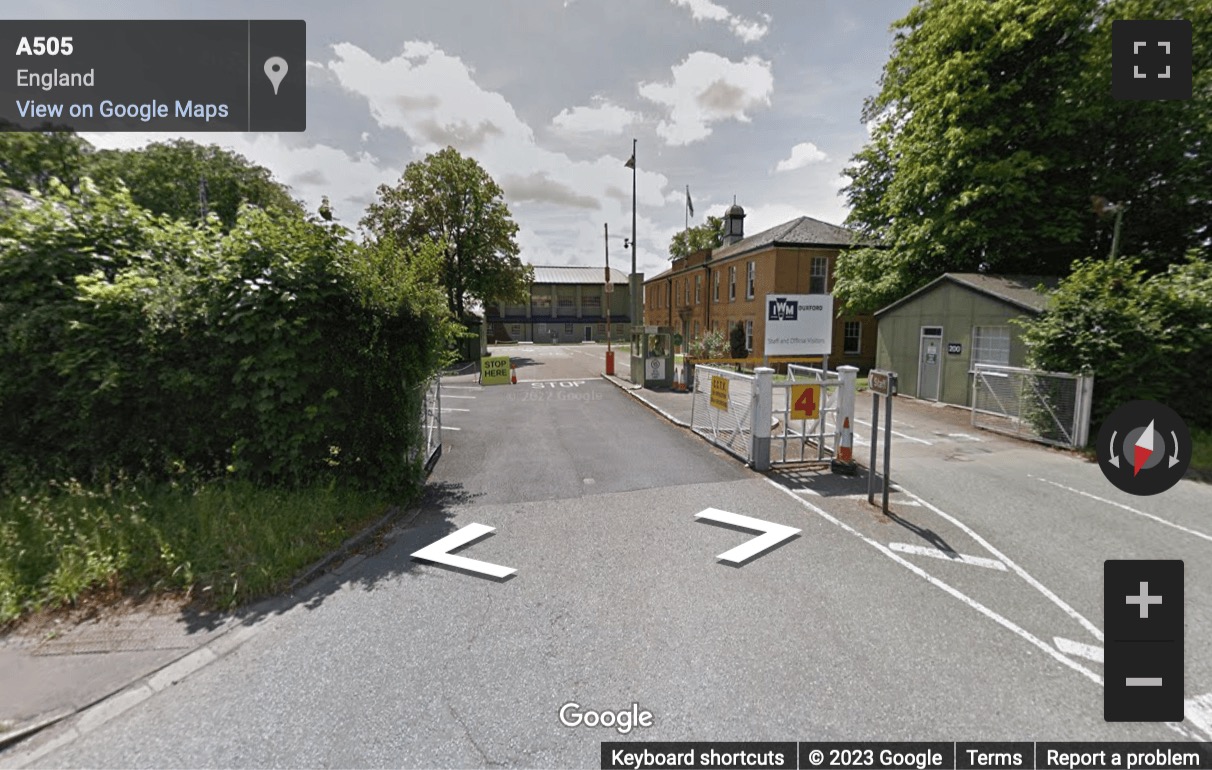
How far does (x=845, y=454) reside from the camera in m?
7.77

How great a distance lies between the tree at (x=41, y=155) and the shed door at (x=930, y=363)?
114 ft

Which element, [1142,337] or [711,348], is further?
[711,348]

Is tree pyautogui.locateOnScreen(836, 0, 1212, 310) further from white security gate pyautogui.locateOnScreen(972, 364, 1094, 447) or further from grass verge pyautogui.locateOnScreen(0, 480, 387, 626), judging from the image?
grass verge pyautogui.locateOnScreen(0, 480, 387, 626)

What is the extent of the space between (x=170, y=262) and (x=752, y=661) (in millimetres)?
7657

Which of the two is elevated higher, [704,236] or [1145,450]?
[704,236]

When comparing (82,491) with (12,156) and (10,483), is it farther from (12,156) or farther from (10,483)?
(12,156)

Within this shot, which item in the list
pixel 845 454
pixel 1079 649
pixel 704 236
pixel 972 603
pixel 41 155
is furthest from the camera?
pixel 704 236

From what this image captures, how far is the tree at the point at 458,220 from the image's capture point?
1292 inches

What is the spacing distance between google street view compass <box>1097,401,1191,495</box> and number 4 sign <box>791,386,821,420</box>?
170 inches

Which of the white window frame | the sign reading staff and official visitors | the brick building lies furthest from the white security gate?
the white window frame

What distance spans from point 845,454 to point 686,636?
526 centimetres

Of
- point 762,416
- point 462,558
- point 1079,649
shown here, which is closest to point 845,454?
point 762,416

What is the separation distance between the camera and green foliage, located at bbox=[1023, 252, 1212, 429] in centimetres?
869

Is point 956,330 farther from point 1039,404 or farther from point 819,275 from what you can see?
point 819,275
